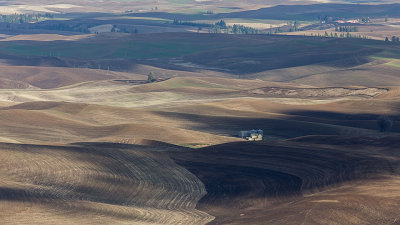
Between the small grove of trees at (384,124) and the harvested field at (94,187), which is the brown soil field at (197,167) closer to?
the harvested field at (94,187)

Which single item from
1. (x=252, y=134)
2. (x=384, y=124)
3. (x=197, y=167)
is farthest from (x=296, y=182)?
(x=384, y=124)

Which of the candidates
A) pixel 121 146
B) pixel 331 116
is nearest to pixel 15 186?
pixel 121 146

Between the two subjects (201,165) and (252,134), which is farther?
(252,134)

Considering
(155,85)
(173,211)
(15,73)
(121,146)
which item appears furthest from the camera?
(15,73)

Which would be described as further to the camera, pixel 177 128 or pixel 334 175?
pixel 177 128

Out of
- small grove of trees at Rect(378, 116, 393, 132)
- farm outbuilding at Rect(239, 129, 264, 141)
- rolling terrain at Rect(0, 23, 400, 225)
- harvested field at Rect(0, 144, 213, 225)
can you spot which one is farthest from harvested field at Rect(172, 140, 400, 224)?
small grove of trees at Rect(378, 116, 393, 132)

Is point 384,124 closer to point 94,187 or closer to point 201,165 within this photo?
point 201,165

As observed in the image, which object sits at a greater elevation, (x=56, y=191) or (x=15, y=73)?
(x=56, y=191)

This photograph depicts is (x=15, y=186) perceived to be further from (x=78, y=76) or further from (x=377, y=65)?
(x=377, y=65)

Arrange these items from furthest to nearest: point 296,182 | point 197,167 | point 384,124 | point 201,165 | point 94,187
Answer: point 384,124 → point 201,165 → point 197,167 → point 296,182 → point 94,187

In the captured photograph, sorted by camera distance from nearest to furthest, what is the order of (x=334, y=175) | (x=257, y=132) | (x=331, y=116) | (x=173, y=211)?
(x=173, y=211) → (x=334, y=175) → (x=257, y=132) → (x=331, y=116)

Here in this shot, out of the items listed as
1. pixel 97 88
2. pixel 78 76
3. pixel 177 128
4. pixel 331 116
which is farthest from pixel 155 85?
pixel 177 128
